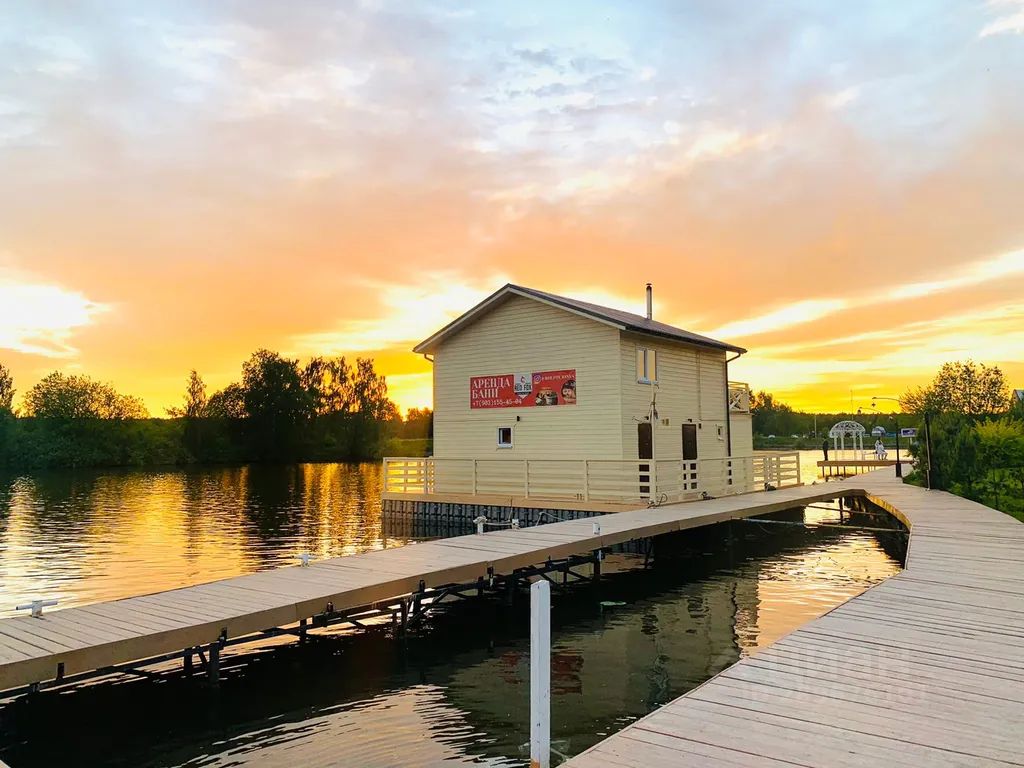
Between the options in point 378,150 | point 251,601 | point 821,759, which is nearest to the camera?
point 821,759

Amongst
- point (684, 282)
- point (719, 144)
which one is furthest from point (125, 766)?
point (684, 282)

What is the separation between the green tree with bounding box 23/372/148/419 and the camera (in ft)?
236

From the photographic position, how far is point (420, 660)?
9.33m

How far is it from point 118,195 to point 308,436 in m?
65.7

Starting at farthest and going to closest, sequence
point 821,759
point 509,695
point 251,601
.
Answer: point 251,601 < point 509,695 < point 821,759

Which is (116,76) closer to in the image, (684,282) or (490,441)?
(490,441)

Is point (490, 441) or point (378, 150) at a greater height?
point (378, 150)

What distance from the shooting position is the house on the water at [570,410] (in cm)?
1967

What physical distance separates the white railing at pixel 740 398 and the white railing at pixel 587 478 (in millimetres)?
2546

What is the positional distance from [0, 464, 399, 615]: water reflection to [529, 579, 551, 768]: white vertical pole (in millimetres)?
11482

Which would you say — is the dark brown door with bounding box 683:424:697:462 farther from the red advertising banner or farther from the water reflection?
the water reflection

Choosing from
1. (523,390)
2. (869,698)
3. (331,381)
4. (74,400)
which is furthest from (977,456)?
(331,381)

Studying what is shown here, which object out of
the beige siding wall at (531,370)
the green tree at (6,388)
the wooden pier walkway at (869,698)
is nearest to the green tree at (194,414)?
the green tree at (6,388)

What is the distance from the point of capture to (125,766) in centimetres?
611
